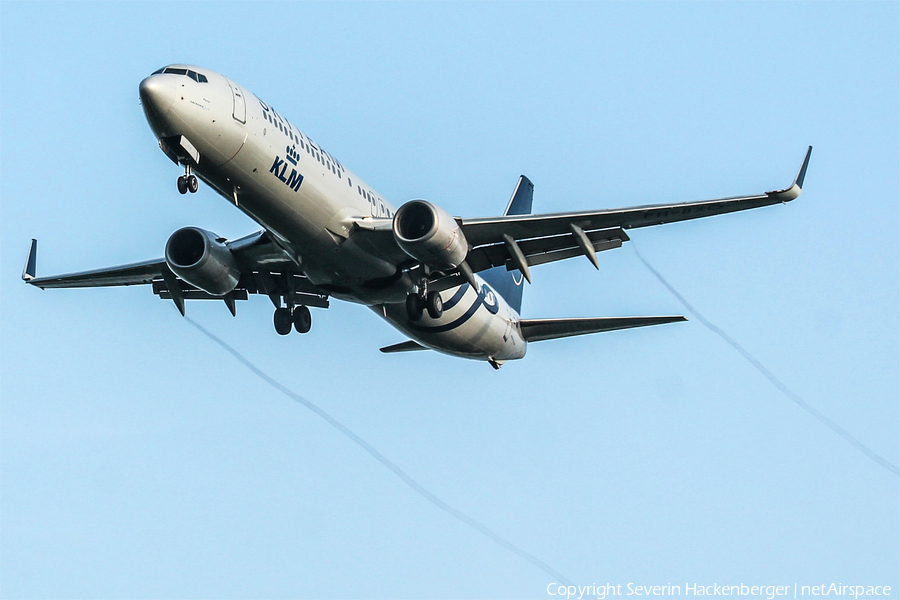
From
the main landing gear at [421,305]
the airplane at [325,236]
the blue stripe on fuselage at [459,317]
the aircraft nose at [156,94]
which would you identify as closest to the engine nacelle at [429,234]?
the airplane at [325,236]

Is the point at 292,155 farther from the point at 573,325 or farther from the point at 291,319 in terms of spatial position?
the point at 573,325

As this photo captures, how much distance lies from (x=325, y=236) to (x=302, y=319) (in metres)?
5.43

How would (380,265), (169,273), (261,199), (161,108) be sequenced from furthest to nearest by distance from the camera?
(169,273) < (380,265) < (261,199) < (161,108)

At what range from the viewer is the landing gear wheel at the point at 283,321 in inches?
1248

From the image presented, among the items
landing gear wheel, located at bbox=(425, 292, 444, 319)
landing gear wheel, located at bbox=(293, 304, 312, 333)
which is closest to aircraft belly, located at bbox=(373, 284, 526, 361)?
landing gear wheel, located at bbox=(425, 292, 444, 319)

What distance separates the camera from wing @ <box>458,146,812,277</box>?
2594cm

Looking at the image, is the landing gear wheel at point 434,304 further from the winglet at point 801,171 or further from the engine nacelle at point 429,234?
the winglet at point 801,171

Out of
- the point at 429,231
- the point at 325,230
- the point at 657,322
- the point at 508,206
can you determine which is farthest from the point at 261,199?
the point at 508,206

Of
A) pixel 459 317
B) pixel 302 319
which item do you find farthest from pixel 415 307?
pixel 302 319

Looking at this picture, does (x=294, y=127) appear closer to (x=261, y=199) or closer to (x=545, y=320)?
(x=261, y=199)

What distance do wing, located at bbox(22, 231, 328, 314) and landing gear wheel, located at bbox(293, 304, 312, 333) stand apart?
350 millimetres

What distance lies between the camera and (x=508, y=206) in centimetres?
4059

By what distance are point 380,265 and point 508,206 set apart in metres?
13.0

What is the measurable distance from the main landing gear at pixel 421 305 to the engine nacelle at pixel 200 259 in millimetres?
5086
